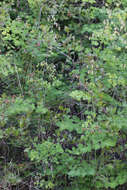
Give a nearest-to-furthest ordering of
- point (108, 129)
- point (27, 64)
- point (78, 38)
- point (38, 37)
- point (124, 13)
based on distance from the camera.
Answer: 1. point (108, 129)
2. point (124, 13)
3. point (38, 37)
4. point (27, 64)
5. point (78, 38)

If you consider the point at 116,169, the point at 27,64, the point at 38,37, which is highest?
the point at 38,37

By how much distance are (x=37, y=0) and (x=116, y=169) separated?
2.39 metres

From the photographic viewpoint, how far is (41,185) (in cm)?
331

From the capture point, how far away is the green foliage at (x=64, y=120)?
317 cm

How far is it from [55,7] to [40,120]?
1648mm

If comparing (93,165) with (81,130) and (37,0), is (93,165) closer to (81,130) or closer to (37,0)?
(81,130)

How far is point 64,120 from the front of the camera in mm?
3396

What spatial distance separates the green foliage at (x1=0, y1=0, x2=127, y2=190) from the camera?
3168 mm

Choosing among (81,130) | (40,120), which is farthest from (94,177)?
(40,120)

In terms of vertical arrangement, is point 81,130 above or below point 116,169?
above

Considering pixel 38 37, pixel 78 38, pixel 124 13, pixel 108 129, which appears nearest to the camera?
pixel 108 129

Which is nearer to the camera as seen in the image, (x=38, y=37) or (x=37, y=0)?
(x=38, y=37)

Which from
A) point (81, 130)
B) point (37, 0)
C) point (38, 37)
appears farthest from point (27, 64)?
point (81, 130)

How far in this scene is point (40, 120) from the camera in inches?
142
